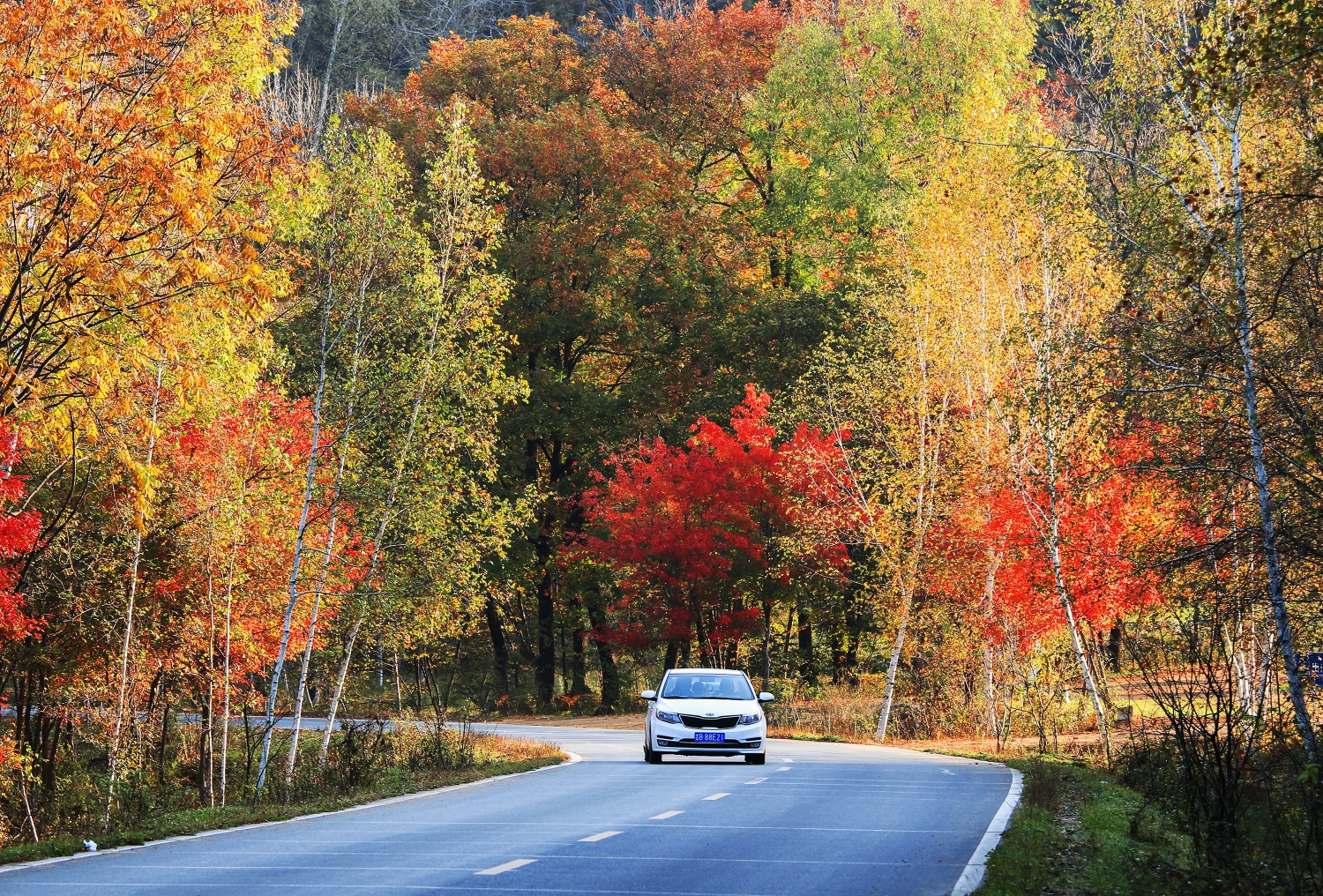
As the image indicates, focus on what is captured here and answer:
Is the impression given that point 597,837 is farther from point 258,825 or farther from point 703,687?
point 703,687

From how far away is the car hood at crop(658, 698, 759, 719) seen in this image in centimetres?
2447

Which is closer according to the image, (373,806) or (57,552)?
(373,806)

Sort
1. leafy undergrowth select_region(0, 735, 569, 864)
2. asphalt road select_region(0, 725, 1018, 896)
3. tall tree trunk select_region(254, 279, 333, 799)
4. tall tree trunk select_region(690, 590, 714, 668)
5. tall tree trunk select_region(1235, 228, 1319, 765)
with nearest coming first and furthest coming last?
asphalt road select_region(0, 725, 1018, 896)
leafy undergrowth select_region(0, 735, 569, 864)
tall tree trunk select_region(1235, 228, 1319, 765)
tall tree trunk select_region(254, 279, 333, 799)
tall tree trunk select_region(690, 590, 714, 668)

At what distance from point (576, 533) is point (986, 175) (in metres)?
18.7

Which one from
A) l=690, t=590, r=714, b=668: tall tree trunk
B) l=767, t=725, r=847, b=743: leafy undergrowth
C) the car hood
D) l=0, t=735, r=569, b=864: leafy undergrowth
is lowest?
l=767, t=725, r=847, b=743: leafy undergrowth

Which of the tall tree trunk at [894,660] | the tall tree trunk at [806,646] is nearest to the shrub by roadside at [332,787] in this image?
the tall tree trunk at [894,660]

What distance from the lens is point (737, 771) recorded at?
22938 millimetres

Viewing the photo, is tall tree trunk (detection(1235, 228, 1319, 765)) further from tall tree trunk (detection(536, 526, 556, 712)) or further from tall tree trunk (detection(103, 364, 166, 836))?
tall tree trunk (detection(536, 526, 556, 712))

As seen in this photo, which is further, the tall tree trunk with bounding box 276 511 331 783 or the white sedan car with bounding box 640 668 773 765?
the white sedan car with bounding box 640 668 773 765

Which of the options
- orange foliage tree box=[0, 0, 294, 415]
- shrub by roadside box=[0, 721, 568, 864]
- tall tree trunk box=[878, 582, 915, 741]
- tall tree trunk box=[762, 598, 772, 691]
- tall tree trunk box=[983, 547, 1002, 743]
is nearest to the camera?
orange foliage tree box=[0, 0, 294, 415]

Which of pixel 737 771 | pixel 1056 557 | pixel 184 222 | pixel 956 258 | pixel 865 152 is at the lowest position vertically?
pixel 737 771

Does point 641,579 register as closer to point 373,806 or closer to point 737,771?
point 737,771

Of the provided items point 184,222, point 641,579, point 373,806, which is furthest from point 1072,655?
point 184,222

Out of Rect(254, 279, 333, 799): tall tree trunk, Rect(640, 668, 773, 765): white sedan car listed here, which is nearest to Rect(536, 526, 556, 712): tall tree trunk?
Rect(640, 668, 773, 765): white sedan car
